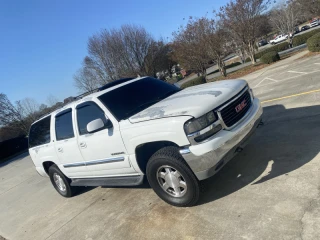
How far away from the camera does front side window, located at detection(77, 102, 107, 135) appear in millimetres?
4605

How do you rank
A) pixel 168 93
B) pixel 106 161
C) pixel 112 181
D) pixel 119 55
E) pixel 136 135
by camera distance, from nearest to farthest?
pixel 136 135 < pixel 106 161 < pixel 112 181 < pixel 168 93 < pixel 119 55

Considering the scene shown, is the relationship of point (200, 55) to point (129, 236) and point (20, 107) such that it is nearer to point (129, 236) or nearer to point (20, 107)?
point (129, 236)

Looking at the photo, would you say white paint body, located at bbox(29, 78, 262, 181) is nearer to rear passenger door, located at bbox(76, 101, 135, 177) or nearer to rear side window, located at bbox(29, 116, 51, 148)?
rear passenger door, located at bbox(76, 101, 135, 177)

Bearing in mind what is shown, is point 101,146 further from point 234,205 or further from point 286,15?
point 286,15

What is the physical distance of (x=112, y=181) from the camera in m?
4.73

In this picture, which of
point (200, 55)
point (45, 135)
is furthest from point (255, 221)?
point (200, 55)

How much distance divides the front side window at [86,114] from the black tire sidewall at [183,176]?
4.20 feet

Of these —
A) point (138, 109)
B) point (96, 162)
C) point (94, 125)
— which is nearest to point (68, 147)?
point (96, 162)

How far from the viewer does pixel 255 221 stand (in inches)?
121

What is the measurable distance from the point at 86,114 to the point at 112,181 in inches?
51.2

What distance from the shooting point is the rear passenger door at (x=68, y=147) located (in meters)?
5.14

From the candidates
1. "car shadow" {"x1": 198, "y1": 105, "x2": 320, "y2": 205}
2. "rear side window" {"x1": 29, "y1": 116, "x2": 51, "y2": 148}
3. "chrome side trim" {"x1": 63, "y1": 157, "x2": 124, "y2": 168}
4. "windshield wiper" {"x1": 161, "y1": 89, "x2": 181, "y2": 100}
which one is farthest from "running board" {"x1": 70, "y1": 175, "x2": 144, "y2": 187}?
"windshield wiper" {"x1": 161, "y1": 89, "x2": 181, "y2": 100}

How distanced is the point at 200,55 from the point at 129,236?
18510 mm

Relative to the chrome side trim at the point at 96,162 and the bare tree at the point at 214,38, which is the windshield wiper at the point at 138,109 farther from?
the bare tree at the point at 214,38
